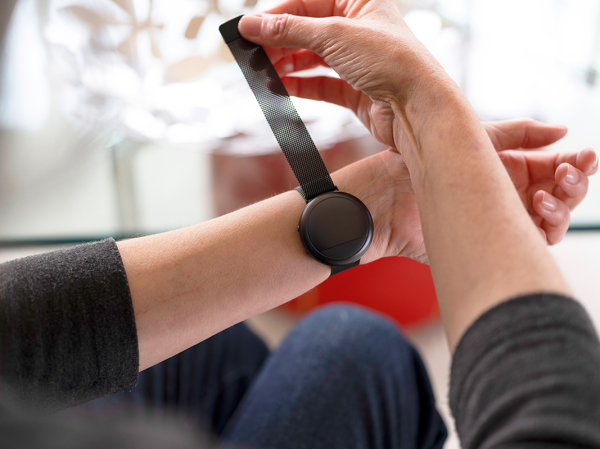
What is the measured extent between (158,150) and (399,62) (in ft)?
2.43

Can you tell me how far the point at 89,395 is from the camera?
0.41 metres

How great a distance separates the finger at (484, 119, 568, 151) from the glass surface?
288 millimetres

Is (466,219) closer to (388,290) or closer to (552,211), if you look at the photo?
(552,211)

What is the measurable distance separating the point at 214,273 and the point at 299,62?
0.32m

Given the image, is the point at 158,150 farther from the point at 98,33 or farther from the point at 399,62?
the point at 399,62

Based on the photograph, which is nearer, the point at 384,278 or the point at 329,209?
the point at 329,209

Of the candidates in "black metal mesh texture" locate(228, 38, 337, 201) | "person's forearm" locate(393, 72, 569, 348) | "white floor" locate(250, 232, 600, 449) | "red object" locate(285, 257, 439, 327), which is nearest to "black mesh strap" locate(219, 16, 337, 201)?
"black metal mesh texture" locate(228, 38, 337, 201)

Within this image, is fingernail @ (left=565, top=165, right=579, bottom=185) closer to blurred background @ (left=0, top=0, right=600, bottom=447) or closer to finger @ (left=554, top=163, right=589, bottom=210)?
finger @ (left=554, top=163, right=589, bottom=210)

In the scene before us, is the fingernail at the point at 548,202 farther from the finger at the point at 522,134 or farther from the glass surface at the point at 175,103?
the glass surface at the point at 175,103

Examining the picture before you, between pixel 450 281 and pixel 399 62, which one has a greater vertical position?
pixel 399 62

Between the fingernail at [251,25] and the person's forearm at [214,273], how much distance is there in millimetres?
202

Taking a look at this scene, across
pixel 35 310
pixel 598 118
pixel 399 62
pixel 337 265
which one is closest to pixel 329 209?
pixel 337 265

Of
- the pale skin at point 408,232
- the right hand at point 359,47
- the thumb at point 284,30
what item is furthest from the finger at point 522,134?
the thumb at point 284,30

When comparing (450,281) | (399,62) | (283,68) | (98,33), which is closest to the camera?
(450,281)
